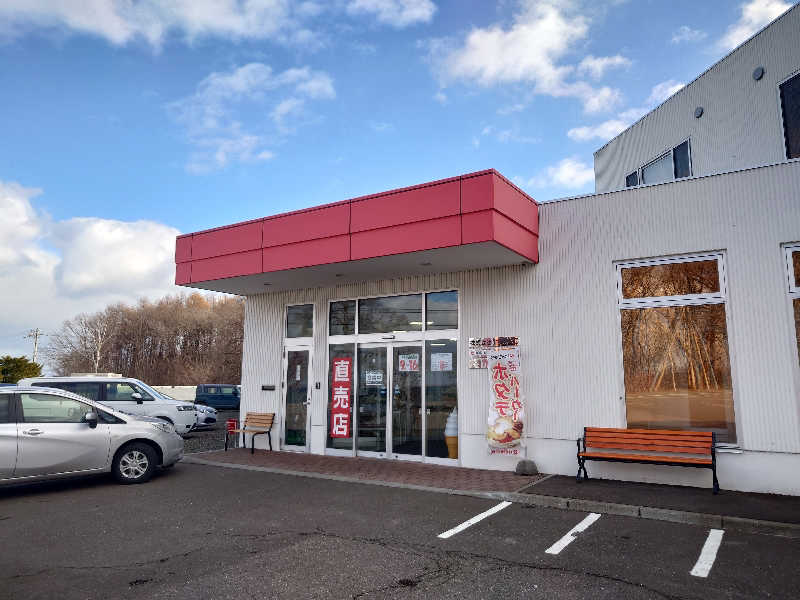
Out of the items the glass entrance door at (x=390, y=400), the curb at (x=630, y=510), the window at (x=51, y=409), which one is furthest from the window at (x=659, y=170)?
the window at (x=51, y=409)

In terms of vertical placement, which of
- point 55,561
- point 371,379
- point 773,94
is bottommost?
point 55,561

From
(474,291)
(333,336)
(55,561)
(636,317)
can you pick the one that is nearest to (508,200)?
(474,291)

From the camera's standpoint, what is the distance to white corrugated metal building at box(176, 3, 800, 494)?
324 inches

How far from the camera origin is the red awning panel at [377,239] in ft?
28.3

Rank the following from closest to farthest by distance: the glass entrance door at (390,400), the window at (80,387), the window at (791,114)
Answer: the window at (791,114), the glass entrance door at (390,400), the window at (80,387)

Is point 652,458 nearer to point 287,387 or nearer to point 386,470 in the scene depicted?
point 386,470

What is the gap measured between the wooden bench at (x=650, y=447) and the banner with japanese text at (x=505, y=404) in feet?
3.41

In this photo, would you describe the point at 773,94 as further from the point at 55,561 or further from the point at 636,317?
the point at 55,561

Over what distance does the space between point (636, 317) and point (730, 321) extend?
1286 millimetres

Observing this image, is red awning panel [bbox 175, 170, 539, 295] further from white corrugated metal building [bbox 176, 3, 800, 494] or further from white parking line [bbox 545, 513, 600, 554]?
white parking line [bbox 545, 513, 600, 554]

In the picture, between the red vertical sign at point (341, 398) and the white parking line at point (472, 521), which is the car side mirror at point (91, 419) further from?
the white parking line at point (472, 521)

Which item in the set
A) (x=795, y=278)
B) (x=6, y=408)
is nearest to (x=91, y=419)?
(x=6, y=408)

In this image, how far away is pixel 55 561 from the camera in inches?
207

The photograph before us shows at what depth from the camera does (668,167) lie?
13320mm
